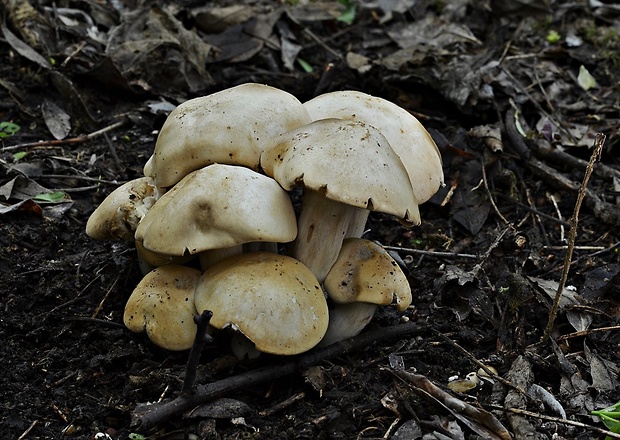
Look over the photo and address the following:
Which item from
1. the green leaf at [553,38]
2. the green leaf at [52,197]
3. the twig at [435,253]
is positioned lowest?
the green leaf at [52,197]

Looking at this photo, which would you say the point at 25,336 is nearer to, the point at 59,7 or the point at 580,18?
the point at 59,7

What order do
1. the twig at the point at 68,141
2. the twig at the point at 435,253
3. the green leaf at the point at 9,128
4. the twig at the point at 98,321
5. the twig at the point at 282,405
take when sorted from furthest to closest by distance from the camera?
the green leaf at the point at 9,128
the twig at the point at 68,141
the twig at the point at 435,253
the twig at the point at 98,321
the twig at the point at 282,405

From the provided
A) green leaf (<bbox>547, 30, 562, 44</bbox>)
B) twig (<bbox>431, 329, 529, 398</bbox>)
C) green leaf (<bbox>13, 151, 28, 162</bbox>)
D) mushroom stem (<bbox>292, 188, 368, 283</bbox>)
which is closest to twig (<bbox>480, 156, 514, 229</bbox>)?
twig (<bbox>431, 329, 529, 398</bbox>)

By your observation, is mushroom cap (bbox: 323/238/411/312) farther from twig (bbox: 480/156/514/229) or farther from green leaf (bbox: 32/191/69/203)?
green leaf (bbox: 32/191/69/203)

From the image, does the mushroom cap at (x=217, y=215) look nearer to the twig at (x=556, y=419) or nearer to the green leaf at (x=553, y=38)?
the twig at (x=556, y=419)

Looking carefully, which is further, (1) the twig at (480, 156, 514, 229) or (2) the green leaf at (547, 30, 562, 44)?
(2) the green leaf at (547, 30, 562, 44)

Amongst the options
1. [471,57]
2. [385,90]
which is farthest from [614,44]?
[385,90]

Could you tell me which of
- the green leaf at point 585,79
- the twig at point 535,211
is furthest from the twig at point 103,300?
the green leaf at point 585,79
